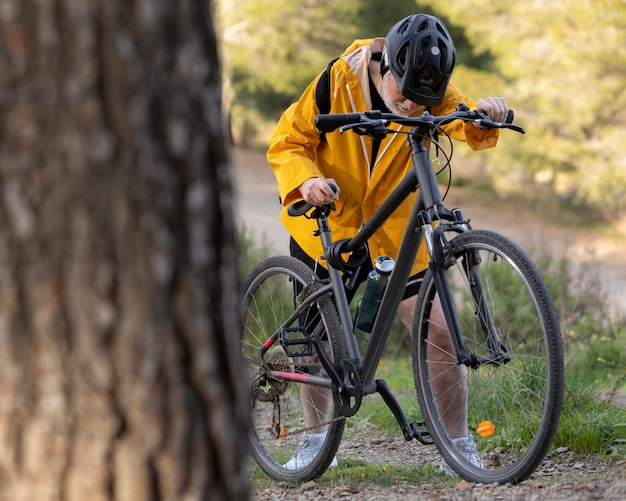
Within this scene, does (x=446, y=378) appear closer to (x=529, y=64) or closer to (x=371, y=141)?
(x=371, y=141)

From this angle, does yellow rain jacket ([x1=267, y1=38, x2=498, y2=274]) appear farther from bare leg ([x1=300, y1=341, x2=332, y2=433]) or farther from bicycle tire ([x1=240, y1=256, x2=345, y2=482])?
bare leg ([x1=300, y1=341, x2=332, y2=433])

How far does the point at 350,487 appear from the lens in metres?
3.57

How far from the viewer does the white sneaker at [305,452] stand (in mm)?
3869

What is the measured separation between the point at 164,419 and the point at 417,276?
2.13 m

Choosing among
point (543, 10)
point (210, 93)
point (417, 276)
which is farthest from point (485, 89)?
point (210, 93)

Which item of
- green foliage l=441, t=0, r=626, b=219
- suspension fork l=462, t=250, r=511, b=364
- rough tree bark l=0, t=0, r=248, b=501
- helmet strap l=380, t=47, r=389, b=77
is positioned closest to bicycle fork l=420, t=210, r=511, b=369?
suspension fork l=462, t=250, r=511, b=364

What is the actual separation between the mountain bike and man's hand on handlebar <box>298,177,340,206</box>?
0.13 m

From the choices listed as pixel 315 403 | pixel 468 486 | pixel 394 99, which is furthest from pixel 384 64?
pixel 468 486

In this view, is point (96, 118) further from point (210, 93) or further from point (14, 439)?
point (14, 439)

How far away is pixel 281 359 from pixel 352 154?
35.9 inches

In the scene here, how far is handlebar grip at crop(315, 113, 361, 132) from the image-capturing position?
126 inches

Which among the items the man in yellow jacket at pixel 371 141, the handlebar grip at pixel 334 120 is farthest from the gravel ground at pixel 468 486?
the handlebar grip at pixel 334 120

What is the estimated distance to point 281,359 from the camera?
3.91 metres

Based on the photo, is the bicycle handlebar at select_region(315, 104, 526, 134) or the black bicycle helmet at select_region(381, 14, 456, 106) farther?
the black bicycle helmet at select_region(381, 14, 456, 106)
